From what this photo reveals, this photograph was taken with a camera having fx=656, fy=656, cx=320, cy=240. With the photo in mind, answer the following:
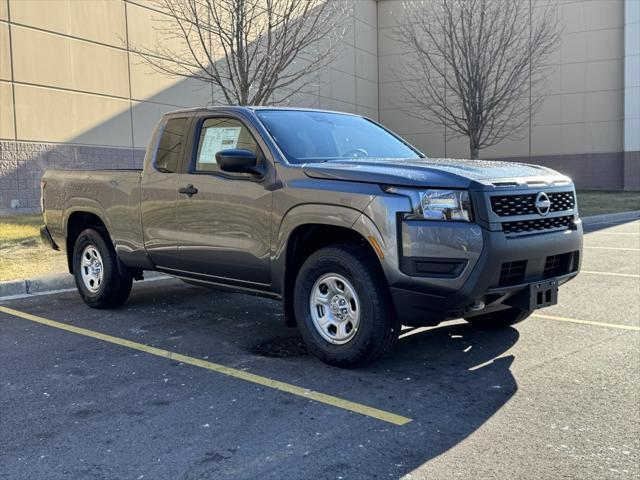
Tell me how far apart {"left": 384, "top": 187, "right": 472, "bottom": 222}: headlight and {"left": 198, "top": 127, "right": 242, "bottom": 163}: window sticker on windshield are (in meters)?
1.99

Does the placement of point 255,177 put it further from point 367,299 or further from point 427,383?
point 427,383

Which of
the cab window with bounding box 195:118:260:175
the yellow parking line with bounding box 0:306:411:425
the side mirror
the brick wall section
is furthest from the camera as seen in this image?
the brick wall section

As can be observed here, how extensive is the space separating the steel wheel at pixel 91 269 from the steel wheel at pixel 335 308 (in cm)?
309

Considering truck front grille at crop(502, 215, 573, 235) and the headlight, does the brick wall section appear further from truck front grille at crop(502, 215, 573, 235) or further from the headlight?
truck front grille at crop(502, 215, 573, 235)

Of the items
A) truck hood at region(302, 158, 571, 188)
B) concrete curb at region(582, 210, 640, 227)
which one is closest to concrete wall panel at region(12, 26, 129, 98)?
concrete curb at region(582, 210, 640, 227)

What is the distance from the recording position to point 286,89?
21.8 m

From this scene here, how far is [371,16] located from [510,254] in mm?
29263

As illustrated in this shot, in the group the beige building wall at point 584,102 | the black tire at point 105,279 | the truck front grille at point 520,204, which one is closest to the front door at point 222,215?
the black tire at point 105,279

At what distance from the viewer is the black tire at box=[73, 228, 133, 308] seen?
6973 millimetres

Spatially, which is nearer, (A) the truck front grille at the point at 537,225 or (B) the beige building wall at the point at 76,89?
(A) the truck front grille at the point at 537,225

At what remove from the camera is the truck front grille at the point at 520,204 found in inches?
174

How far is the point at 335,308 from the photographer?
16.2 feet

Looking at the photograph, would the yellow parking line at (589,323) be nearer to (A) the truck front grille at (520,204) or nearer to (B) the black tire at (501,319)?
(B) the black tire at (501,319)

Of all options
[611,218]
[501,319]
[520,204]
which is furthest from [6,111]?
[611,218]
